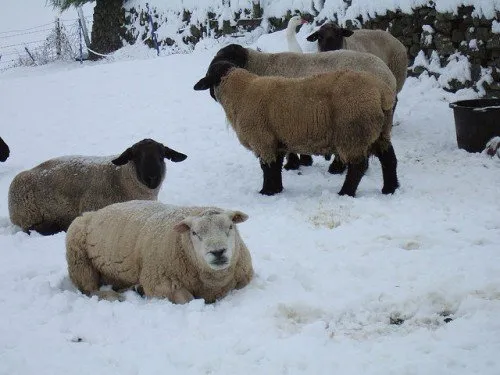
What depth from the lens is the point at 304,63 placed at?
912 centimetres

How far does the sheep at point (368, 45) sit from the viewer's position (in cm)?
1048

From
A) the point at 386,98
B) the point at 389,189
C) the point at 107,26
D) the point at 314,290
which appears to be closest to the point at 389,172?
the point at 389,189

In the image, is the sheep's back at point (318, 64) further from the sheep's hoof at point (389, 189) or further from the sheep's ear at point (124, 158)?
the sheep's ear at point (124, 158)

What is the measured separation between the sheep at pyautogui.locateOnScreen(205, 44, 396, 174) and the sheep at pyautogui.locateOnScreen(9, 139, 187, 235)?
1.99 meters

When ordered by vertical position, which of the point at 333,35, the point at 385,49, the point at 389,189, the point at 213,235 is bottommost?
the point at 389,189

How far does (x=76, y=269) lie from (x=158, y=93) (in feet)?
32.6

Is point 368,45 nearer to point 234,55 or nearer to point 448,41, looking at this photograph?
point 448,41

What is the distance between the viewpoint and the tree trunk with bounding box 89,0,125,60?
25859 millimetres

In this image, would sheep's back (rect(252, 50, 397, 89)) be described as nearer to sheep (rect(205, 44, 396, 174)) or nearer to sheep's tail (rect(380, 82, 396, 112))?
sheep (rect(205, 44, 396, 174))

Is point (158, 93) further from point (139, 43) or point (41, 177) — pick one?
point (139, 43)

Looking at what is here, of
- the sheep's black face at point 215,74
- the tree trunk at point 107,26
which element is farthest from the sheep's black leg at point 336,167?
the tree trunk at point 107,26

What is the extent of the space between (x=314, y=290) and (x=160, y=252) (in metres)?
1.29

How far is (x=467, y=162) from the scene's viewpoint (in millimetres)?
8320

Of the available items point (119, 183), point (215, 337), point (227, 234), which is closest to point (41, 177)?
point (119, 183)
